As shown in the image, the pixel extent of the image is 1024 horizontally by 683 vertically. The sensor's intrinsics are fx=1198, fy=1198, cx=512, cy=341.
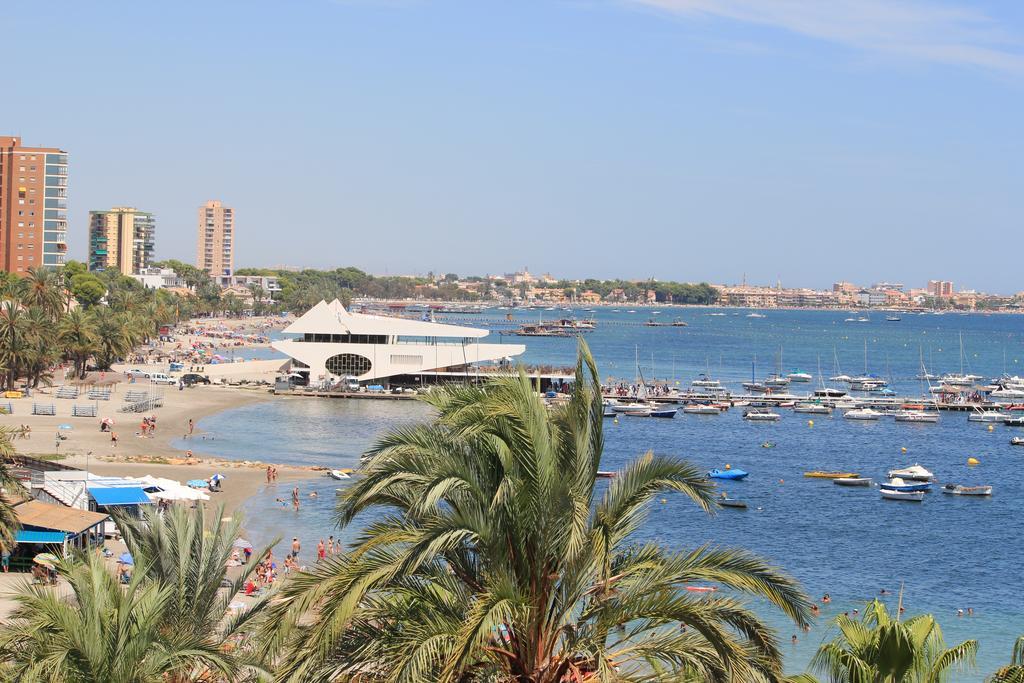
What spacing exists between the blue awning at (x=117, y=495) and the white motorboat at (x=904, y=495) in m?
29.7

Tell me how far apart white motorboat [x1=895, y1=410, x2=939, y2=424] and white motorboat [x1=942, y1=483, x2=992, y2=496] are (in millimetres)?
27539

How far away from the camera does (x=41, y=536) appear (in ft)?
88.1

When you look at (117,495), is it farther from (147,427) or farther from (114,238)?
(114,238)

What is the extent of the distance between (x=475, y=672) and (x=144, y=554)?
16.2 ft

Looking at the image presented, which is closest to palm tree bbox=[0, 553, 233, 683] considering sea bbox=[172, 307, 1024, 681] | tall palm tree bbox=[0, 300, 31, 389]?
sea bbox=[172, 307, 1024, 681]

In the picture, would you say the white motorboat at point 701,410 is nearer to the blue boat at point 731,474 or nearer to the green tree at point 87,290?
the blue boat at point 731,474

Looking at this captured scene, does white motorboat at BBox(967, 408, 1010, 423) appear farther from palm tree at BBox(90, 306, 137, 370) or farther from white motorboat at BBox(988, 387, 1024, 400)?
palm tree at BBox(90, 306, 137, 370)

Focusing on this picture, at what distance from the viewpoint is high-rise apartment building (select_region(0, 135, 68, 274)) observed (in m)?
120

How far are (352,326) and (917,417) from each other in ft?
123

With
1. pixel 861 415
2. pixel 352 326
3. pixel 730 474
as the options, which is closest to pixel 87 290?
pixel 352 326

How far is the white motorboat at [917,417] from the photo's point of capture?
7756 centimetres

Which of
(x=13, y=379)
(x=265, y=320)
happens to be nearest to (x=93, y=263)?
(x=265, y=320)

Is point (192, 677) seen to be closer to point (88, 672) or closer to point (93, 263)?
point (88, 672)

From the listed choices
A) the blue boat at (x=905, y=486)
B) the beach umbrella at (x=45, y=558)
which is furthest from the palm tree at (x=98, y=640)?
the blue boat at (x=905, y=486)
